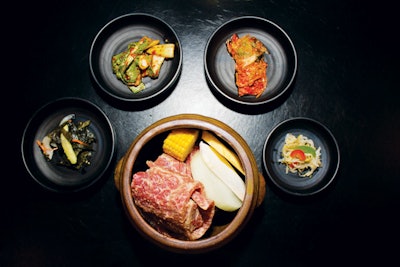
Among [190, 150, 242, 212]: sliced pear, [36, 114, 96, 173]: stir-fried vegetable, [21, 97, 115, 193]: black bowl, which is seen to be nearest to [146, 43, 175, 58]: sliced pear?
[21, 97, 115, 193]: black bowl

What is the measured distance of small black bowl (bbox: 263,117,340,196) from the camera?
10.4 ft

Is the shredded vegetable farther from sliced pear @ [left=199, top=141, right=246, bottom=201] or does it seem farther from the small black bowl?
sliced pear @ [left=199, top=141, right=246, bottom=201]

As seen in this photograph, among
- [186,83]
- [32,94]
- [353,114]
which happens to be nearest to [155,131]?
[186,83]

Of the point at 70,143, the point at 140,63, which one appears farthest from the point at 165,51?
the point at 70,143

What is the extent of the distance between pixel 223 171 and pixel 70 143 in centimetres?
130

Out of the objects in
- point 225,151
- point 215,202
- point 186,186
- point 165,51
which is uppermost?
point 165,51

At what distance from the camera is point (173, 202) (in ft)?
7.89

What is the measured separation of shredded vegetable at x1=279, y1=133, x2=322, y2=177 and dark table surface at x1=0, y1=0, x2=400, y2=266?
0.19m

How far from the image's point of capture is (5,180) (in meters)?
3.36

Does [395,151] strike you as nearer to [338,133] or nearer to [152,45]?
[338,133]

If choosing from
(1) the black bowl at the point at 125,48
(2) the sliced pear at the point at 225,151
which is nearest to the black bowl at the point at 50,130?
(1) the black bowl at the point at 125,48

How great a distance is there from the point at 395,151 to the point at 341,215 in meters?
0.67

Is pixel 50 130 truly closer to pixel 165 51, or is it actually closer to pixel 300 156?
pixel 165 51

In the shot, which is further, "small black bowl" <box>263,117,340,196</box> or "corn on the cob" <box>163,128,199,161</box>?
"small black bowl" <box>263,117,340,196</box>
